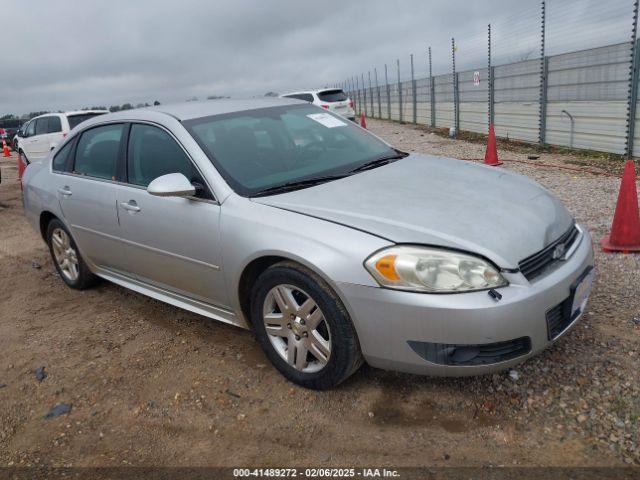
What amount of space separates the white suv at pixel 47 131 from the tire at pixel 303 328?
1224cm

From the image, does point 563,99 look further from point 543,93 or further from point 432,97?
point 432,97

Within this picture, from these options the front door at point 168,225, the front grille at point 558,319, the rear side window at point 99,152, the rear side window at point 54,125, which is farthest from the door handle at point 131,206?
the rear side window at point 54,125

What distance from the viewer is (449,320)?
2.29 metres

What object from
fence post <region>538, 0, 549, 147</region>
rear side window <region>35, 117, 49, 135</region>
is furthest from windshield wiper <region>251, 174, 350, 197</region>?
rear side window <region>35, 117, 49, 135</region>

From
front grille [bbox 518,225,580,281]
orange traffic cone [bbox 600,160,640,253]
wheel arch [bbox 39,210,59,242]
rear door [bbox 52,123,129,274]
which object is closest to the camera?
front grille [bbox 518,225,580,281]

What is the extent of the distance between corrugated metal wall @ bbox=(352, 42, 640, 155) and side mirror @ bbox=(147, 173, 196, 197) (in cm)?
857

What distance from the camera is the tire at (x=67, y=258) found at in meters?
4.45

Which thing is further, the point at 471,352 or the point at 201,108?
the point at 201,108

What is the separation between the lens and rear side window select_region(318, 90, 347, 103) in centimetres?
1964

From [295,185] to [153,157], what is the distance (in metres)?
1.10

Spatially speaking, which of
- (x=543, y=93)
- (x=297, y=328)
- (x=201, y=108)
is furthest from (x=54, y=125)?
(x=297, y=328)

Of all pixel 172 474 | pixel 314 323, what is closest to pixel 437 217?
pixel 314 323

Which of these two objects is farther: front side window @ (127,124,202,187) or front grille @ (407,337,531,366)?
front side window @ (127,124,202,187)

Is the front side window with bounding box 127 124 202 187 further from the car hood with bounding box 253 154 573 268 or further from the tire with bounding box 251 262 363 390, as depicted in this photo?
the tire with bounding box 251 262 363 390
